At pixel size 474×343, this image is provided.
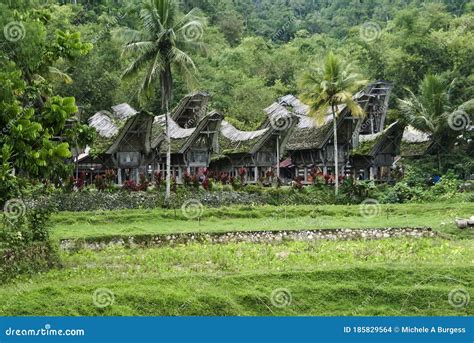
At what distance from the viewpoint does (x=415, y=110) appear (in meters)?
39.6

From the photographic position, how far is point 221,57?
61625mm

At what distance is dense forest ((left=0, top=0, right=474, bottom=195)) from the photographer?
52.2ft

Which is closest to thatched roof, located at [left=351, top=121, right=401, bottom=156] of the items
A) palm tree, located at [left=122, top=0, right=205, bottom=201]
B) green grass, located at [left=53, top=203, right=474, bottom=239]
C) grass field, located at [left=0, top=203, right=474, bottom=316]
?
green grass, located at [left=53, top=203, right=474, bottom=239]

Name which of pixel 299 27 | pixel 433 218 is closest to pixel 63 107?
pixel 433 218

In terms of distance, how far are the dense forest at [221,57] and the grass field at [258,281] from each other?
3097mm

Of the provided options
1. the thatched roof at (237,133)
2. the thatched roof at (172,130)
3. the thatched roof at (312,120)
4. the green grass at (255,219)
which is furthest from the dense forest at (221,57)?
the green grass at (255,219)

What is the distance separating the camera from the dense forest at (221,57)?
1590 cm

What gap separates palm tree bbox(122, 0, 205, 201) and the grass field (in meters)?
10.6

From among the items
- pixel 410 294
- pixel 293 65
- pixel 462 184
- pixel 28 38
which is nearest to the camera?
pixel 410 294

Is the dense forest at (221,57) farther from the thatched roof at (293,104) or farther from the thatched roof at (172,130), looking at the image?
the thatched roof at (172,130)

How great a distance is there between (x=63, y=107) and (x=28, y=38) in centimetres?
168

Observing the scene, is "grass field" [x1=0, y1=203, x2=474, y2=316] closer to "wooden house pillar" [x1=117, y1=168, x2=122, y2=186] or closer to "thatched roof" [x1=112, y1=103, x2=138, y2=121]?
"wooden house pillar" [x1=117, y1=168, x2=122, y2=186]

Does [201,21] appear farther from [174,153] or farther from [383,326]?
[383,326]

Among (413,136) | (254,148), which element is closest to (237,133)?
(254,148)
